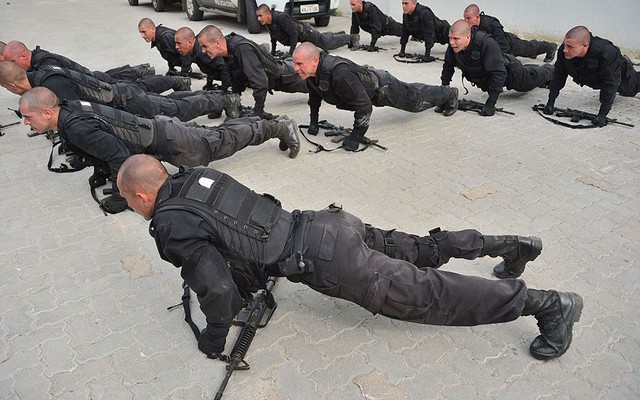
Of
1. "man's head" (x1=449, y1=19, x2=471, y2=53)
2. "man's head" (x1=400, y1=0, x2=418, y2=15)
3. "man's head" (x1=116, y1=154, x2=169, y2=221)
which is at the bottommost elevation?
"man's head" (x1=116, y1=154, x2=169, y2=221)

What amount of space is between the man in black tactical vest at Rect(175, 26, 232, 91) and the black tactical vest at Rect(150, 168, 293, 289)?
3769 mm

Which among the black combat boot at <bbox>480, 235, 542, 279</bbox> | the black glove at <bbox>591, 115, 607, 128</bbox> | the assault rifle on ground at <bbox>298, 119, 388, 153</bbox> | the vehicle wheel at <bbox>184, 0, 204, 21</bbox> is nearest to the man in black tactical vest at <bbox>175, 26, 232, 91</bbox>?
the assault rifle on ground at <bbox>298, 119, 388, 153</bbox>

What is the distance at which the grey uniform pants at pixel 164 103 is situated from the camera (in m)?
4.85

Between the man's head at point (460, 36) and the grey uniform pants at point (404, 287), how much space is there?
398 cm

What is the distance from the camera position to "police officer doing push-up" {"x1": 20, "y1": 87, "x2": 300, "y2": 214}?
11.7 feet

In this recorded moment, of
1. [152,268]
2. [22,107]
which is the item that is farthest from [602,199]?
[22,107]

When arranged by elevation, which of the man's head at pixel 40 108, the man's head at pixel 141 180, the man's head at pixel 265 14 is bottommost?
the man's head at pixel 40 108

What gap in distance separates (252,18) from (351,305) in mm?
8764

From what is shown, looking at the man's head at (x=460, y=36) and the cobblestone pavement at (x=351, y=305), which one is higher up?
the man's head at (x=460, y=36)

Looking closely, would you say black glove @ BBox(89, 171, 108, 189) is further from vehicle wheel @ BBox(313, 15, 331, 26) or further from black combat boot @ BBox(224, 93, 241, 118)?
vehicle wheel @ BBox(313, 15, 331, 26)

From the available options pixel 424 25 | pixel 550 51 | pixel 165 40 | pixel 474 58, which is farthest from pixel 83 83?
pixel 550 51

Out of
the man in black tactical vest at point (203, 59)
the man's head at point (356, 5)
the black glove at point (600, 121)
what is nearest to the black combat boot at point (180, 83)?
the man in black tactical vest at point (203, 59)

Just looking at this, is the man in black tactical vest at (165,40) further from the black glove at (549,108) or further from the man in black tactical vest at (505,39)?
the black glove at (549,108)

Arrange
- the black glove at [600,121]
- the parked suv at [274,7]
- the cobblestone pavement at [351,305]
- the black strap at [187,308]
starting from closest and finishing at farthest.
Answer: the cobblestone pavement at [351,305], the black strap at [187,308], the black glove at [600,121], the parked suv at [274,7]
